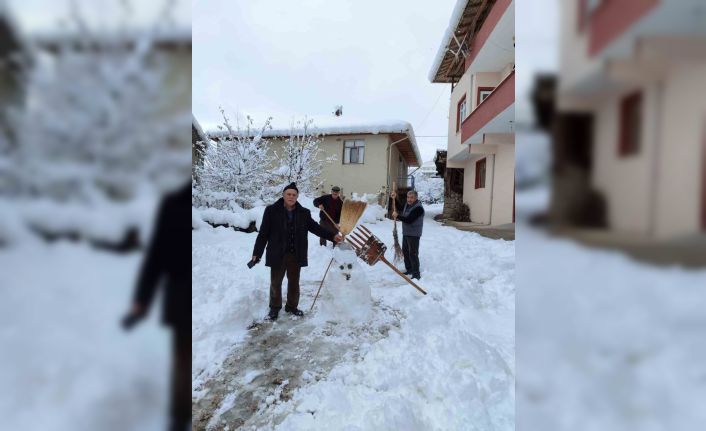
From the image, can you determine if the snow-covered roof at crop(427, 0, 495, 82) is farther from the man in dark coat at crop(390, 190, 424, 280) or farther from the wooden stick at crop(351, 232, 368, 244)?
the wooden stick at crop(351, 232, 368, 244)

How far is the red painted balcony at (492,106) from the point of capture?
17.2 feet

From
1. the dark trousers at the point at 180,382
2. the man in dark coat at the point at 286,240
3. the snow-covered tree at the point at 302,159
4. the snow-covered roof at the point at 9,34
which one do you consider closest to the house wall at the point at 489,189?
the man in dark coat at the point at 286,240

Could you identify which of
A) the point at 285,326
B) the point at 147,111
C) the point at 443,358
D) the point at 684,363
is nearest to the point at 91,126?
the point at 147,111

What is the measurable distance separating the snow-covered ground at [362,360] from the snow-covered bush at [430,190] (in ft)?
38.3

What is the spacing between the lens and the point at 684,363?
403mm

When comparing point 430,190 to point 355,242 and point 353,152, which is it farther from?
point 355,242

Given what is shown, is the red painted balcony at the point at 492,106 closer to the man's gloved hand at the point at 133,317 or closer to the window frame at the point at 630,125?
the window frame at the point at 630,125

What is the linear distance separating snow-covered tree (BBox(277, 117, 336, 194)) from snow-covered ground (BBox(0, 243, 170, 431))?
8029 millimetres

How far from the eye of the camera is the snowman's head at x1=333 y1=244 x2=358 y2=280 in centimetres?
316

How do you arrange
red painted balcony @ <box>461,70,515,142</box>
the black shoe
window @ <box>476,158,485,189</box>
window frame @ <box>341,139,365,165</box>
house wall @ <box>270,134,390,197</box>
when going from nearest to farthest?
1. the black shoe
2. red painted balcony @ <box>461,70,515,142</box>
3. window @ <box>476,158,485,189</box>
4. house wall @ <box>270,134,390,197</box>
5. window frame @ <box>341,139,365,165</box>

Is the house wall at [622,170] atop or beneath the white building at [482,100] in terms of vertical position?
beneath

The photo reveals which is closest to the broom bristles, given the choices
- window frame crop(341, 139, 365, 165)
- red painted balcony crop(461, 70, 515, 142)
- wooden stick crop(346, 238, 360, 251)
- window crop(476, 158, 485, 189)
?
wooden stick crop(346, 238, 360, 251)

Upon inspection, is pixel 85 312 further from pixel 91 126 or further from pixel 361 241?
pixel 361 241

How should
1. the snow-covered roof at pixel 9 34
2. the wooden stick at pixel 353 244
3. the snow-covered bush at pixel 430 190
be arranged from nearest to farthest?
the snow-covered roof at pixel 9 34 < the wooden stick at pixel 353 244 < the snow-covered bush at pixel 430 190
